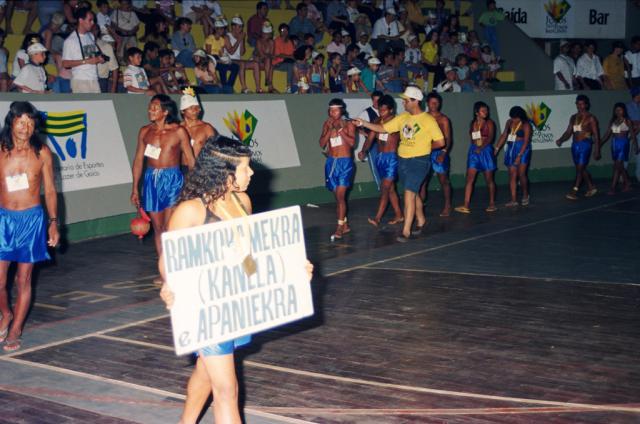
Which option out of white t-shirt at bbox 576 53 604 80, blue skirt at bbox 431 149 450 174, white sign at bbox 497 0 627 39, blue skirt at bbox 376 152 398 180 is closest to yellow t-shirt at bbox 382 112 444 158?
blue skirt at bbox 376 152 398 180

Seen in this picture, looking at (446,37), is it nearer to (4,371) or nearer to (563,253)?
(563,253)

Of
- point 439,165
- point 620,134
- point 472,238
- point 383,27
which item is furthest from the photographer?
point 383,27

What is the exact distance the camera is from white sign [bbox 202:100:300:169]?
54.1ft

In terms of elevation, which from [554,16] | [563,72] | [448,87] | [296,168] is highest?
[554,16]

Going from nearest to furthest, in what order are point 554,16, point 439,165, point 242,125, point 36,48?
1. point 36,48
2. point 439,165
3. point 242,125
4. point 554,16

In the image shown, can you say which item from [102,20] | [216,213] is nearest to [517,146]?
[102,20]

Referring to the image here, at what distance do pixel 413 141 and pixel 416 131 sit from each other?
15 centimetres

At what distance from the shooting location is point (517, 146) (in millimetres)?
18484

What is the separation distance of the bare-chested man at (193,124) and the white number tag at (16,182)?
3.75 metres

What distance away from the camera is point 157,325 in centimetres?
913

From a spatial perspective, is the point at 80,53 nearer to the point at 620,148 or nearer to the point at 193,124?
the point at 193,124

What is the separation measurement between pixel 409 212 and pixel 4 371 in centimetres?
749

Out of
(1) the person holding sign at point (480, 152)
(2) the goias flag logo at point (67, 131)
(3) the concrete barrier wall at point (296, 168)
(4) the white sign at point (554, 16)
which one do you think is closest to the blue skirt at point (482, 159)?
(1) the person holding sign at point (480, 152)

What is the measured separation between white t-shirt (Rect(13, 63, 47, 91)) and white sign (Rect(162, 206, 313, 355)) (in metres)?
10.0
